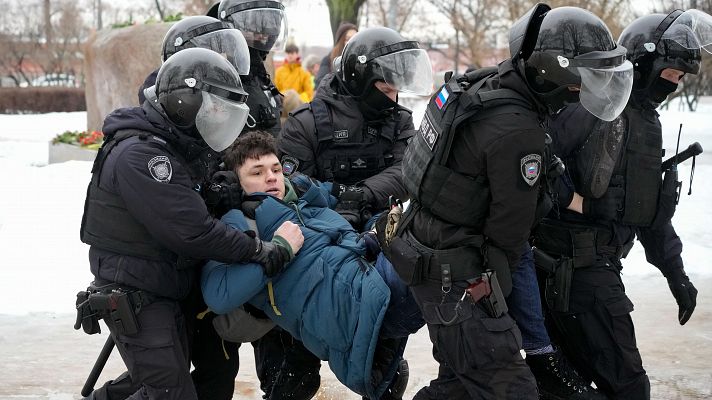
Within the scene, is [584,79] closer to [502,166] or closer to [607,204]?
[502,166]

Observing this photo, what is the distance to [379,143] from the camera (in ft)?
15.3

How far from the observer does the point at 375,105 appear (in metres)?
4.60


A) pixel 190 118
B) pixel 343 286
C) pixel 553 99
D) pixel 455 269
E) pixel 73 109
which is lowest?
pixel 73 109

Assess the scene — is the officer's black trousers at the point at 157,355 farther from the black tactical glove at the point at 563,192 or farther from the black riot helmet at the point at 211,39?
the black tactical glove at the point at 563,192

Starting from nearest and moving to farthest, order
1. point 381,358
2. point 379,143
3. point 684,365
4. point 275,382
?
point 381,358
point 275,382
point 379,143
point 684,365

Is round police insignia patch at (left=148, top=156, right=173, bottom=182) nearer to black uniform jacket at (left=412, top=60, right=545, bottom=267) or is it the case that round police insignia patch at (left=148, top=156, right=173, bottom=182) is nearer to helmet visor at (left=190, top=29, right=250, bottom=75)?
black uniform jacket at (left=412, top=60, right=545, bottom=267)

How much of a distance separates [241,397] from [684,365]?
260 cm

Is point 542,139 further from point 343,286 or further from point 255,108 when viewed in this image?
point 255,108

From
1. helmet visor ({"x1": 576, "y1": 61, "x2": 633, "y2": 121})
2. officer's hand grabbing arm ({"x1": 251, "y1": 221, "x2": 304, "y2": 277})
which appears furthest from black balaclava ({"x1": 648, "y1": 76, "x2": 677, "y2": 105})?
officer's hand grabbing arm ({"x1": 251, "y1": 221, "x2": 304, "y2": 277})

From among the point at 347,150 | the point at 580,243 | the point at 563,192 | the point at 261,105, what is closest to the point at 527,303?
the point at 580,243

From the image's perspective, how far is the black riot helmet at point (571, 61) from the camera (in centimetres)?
316

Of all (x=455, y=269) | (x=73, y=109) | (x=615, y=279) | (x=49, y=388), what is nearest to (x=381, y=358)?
(x=455, y=269)

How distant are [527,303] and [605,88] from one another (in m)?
0.97

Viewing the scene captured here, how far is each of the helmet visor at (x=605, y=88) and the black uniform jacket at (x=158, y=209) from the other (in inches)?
55.5
